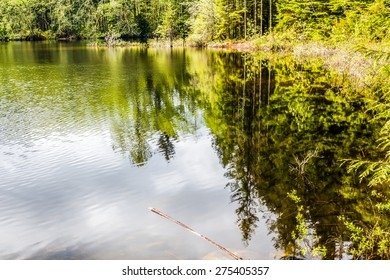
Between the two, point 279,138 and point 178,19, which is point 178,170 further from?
point 178,19

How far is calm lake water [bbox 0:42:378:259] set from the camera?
880 centimetres

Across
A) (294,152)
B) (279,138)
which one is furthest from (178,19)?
(294,152)

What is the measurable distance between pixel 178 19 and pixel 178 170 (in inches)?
2946

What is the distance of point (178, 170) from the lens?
13172 millimetres

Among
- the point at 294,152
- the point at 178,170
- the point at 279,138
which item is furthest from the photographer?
the point at 279,138

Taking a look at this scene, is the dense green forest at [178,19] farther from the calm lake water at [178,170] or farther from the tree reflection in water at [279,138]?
the calm lake water at [178,170]

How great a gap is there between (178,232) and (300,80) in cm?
2191

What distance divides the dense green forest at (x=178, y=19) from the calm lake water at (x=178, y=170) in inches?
496

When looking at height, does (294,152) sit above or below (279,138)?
below

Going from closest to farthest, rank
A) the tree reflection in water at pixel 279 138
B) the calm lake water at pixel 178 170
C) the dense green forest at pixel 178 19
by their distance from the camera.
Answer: the calm lake water at pixel 178 170 < the tree reflection in water at pixel 279 138 < the dense green forest at pixel 178 19

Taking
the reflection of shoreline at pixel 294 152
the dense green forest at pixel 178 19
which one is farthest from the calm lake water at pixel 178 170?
the dense green forest at pixel 178 19

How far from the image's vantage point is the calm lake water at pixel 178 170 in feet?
28.9

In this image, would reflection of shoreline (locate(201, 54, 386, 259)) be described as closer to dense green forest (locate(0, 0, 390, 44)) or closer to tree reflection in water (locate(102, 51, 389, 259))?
tree reflection in water (locate(102, 51, 389, 259))
